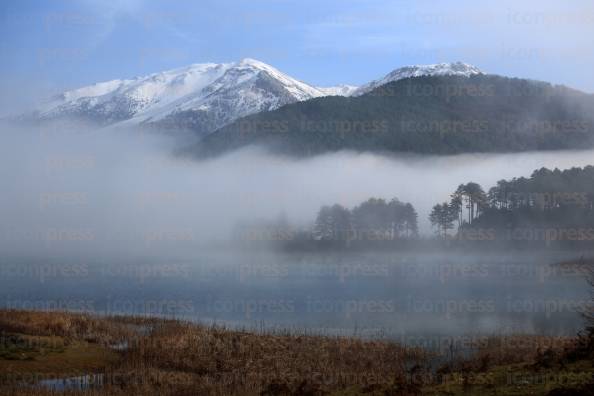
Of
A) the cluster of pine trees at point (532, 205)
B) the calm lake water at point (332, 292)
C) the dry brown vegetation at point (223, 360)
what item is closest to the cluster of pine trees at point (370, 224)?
the cluster of pine trees at point (532, 205)

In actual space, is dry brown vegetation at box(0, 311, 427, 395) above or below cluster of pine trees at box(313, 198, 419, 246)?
below

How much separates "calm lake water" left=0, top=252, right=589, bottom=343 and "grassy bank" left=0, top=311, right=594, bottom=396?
6.62 metres

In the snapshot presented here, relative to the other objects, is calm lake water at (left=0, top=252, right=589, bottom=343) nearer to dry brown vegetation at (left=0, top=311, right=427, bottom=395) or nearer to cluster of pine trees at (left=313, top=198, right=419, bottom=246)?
dry brown vegetation at (left=0, top=311, right=427, bottom=395)

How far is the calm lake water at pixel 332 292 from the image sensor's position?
149 feet

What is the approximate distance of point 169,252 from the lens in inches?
5094

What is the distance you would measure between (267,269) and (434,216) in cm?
5055

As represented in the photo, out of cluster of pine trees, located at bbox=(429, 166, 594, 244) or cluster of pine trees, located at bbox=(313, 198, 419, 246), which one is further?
cluster of pine trees, located at bbox=(313, 198, 419, 246)

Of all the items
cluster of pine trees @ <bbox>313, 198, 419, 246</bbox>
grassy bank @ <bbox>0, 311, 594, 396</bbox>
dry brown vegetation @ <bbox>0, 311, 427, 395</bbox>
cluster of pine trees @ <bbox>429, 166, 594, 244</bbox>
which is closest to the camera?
grassy bank @ <bbox>0, 311, 594, 396</bbox>

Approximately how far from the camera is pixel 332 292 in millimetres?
68375

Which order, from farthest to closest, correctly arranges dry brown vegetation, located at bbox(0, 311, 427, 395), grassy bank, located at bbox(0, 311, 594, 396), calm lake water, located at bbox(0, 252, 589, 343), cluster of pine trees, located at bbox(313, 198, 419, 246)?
cluster of pine trees, located at bbox(313, 198, 419, 246)
calm lake water, located at bbox(0, 252, 589, 343)
dry brown vegetation, located at bbox(0, 311, 427, 395)
grassy bank, located at bbox(0, 311, 594, 396)

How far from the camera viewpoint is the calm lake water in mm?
45312

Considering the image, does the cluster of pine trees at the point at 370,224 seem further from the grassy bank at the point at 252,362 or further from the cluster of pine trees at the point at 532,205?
the grassy bank at the point at 252,362

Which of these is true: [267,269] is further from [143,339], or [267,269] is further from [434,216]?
[143,339]

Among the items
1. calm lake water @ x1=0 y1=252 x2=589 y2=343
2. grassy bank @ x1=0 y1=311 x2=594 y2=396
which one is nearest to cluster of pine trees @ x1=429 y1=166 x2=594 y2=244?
calm lake water @ x1=0 y1=252 x2=589 y2=343
